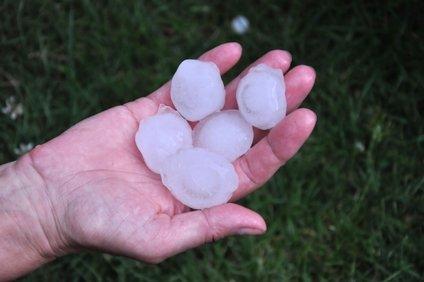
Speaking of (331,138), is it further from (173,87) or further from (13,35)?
(13,35)

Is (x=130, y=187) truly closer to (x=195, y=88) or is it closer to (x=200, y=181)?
(x=200, y=181)

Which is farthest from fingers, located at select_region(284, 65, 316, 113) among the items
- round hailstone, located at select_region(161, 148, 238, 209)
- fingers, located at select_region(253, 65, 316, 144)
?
round hailstone, located at select_region(161, 148, 238, 209)

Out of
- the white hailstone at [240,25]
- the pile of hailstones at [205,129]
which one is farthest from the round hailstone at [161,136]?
the white hailstone at [240,25]

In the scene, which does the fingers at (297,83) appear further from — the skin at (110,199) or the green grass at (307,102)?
the green grass at (307,102)

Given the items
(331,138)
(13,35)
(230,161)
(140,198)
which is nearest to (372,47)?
(331,138)

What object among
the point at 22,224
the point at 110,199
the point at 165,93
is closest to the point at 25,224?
the point at 22,224
